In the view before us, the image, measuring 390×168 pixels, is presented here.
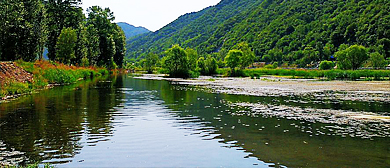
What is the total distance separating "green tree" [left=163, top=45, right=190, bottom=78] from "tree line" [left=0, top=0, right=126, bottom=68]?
2101 centimetres

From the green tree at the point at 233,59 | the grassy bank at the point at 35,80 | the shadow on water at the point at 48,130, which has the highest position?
the green tree at the point at 233,59

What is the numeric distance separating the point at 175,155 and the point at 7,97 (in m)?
24.0

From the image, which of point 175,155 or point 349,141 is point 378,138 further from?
point 175,155

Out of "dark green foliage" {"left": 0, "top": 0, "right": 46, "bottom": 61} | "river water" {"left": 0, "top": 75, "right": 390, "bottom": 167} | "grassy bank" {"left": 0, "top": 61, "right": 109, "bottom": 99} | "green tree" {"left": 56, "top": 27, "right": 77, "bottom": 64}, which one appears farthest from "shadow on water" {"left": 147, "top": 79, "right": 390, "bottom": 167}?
"green tree" {"left": 56, "top": 27, "right": 77, "bottom": 64}

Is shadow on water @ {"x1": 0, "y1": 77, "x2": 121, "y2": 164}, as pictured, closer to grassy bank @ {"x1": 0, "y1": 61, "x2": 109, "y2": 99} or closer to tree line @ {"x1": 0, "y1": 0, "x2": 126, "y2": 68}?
grassy bank @ {"x1": 0, "y1": 61, "x2": 109, "y2": 99}

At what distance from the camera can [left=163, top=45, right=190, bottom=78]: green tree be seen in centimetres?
9850

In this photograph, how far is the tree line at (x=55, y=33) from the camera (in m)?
49.5

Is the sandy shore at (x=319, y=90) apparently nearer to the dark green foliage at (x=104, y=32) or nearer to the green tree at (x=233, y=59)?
the green tree at (x=233, y=59)

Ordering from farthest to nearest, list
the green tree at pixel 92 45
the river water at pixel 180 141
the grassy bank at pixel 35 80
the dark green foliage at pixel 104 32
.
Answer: the dark green foliage at pixel 104 32 → the green tree at pixel 92 45 → the grassy bank at pixel 35 80 → the river water at pixel 180 141

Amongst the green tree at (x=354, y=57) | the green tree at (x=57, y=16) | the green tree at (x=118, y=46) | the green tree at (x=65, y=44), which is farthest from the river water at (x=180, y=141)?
the green tree at (x=354, y=57)

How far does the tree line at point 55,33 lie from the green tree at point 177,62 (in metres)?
21.0

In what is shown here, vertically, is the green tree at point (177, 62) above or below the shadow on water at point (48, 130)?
above

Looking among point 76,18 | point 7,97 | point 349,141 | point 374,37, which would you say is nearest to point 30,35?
point 7,97

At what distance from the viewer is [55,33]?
3068 inches
